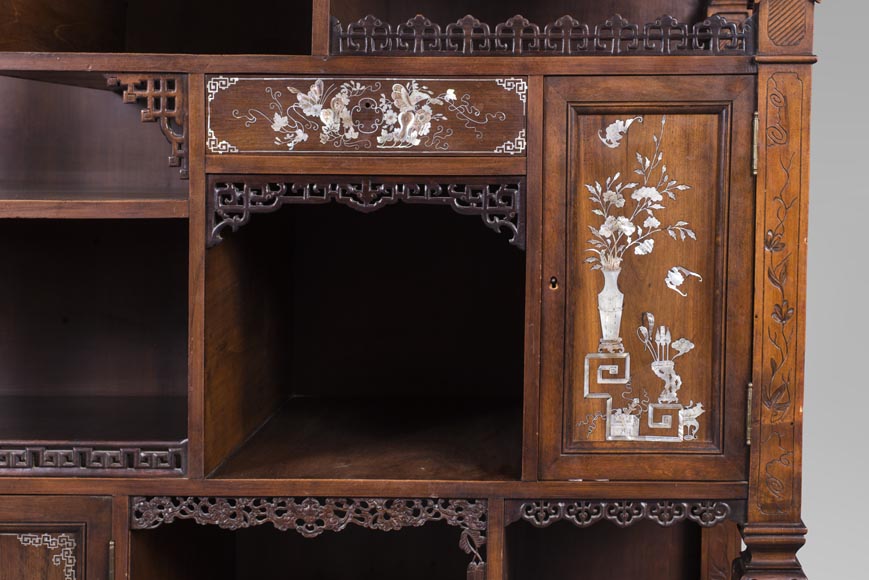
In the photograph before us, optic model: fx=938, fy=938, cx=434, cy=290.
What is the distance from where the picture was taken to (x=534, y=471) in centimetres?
238

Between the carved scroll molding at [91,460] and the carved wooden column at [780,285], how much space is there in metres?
1.49

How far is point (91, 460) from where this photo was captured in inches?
95.7

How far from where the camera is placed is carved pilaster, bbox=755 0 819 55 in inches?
90.7

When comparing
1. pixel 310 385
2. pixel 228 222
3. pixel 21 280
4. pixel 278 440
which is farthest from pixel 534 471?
pixel 21 280

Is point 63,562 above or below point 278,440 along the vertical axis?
below

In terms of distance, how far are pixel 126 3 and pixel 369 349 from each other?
1463 mm

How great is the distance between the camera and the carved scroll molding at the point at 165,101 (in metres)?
2.37

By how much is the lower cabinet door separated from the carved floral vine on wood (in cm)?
108

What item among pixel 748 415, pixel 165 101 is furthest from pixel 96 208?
pixel 748 415

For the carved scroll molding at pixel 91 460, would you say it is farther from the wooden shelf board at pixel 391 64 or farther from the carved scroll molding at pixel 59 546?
the wooden shelf board at pixel 391 64

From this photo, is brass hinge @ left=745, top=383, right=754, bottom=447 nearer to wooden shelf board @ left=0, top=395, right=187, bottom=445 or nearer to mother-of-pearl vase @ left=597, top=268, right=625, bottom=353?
mother-of-pearl vase @ left=597, top=268, right=625, bottom=353

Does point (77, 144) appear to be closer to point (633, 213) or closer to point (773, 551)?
point (633, 213)

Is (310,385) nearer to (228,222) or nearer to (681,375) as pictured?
(228,222)

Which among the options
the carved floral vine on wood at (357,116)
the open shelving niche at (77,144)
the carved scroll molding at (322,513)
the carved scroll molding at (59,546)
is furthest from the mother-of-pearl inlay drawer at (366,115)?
the carved scroll molding at (59,546)
